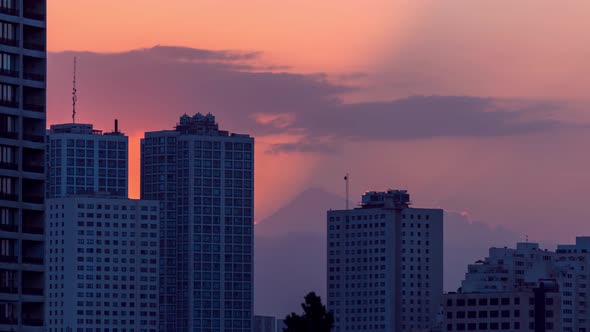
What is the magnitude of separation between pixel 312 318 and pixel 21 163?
2314 cm

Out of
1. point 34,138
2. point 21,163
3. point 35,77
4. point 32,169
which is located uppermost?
point 35,77

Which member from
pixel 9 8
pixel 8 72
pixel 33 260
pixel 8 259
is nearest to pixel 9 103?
pixel 8 72

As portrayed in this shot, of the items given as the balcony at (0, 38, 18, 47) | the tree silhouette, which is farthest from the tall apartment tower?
the tree silhouette

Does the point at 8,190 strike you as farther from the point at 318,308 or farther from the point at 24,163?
the point at 318,308

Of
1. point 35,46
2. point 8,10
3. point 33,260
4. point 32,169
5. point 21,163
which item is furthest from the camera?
point 35,46

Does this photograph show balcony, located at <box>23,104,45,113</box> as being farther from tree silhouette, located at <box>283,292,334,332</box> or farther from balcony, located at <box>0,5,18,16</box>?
tree silhouette, located at <box>283,292,334,332</box>

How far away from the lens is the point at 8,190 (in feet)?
504

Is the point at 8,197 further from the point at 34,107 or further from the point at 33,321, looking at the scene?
the point at 33,321

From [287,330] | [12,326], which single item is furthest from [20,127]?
[287,330]

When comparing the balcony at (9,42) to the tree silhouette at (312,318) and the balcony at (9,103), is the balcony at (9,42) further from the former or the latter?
the tree silhouette at (312,318)

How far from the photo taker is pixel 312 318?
148m

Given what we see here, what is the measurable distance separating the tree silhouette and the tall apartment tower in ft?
59.3

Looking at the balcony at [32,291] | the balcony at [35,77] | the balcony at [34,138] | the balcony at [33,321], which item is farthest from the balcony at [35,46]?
the balcony at [33,321]

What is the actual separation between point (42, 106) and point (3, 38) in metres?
5.59
